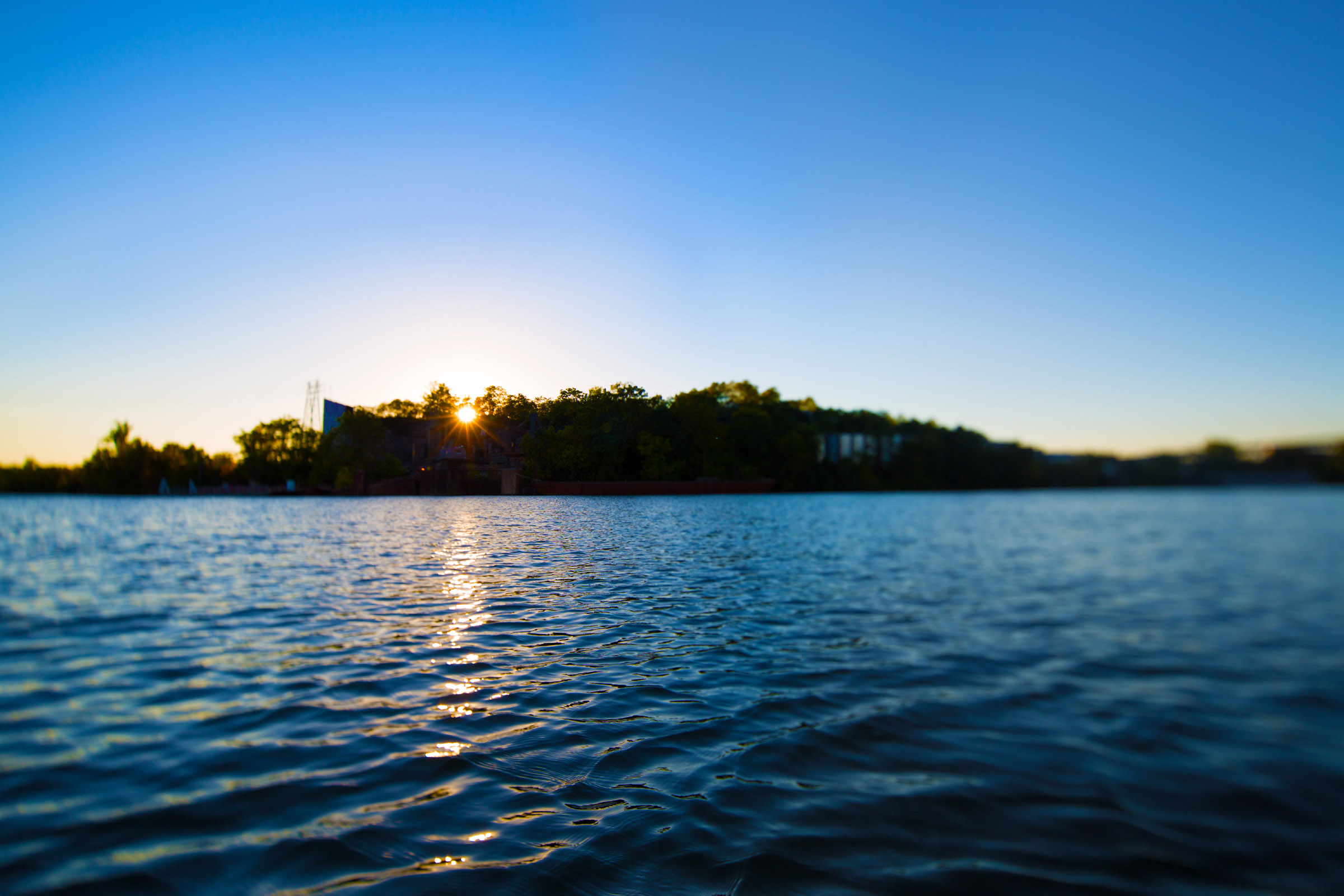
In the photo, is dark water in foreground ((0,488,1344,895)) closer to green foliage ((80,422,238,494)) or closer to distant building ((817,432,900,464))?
distant building ((817,432,900,464))

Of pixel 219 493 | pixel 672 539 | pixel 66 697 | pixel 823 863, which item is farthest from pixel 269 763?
pixel 219 493

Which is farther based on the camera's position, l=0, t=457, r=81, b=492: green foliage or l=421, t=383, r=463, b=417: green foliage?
l=0, t=457, r=81, b=492: green foliage

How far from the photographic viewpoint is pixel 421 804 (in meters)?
3.80

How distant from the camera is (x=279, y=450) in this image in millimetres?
31562

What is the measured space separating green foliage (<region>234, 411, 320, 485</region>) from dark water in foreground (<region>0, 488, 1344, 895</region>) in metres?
6.80

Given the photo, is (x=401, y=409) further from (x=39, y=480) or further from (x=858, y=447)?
(x=39, y=480)

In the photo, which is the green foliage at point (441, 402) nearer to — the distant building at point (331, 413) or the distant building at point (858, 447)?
the distant building at point (331, 413)

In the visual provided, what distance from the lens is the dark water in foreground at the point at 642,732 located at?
3346 millimetres

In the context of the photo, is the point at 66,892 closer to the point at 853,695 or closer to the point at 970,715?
the point at 853,695

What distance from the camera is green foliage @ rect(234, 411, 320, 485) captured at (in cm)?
2517

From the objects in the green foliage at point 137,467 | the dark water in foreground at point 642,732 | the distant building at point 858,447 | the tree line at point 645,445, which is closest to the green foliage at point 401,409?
the tree line at point 645,445

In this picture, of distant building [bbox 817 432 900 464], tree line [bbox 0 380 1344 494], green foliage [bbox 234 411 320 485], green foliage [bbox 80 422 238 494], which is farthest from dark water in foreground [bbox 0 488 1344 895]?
green foliage [bbox 80 422 238 494]

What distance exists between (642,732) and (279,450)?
33344 mm

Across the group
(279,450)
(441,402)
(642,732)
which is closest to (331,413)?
(441,402)
